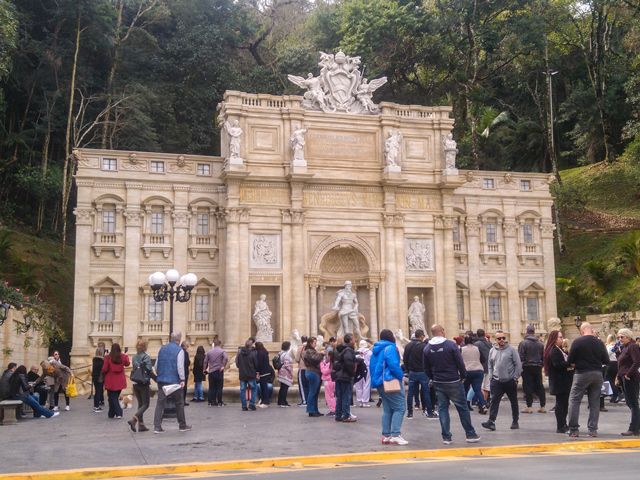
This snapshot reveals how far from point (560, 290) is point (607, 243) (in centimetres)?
496

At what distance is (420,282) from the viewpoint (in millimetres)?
33031

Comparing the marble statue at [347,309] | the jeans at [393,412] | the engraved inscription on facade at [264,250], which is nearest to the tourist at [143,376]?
the jeans at [393,412]

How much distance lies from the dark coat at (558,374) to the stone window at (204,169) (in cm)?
2066

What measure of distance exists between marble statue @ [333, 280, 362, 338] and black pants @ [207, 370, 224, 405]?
11.0 m

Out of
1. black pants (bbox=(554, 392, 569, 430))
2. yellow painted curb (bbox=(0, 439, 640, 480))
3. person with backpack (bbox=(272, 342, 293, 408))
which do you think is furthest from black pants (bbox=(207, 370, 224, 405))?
yellow painted curb (bbox=(0, 439, 640, 480))

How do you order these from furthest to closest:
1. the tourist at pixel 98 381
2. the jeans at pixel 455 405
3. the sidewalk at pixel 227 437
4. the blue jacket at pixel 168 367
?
1. the tourist at pixel 98 381
2. the blue jacket at pixel 168 367
3. the jeans at pixel 455 405
4. the sidewalk at pixel 227 437

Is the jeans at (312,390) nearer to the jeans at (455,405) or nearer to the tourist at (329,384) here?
the tourist at (329,384)

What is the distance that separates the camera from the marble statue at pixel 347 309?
30953mm

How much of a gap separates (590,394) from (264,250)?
65.1 ft

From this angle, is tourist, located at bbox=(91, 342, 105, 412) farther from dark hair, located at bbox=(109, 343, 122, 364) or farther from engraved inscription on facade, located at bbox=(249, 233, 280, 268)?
engraved inscription on facade, located at bbox=(249, 233, 280, 268)

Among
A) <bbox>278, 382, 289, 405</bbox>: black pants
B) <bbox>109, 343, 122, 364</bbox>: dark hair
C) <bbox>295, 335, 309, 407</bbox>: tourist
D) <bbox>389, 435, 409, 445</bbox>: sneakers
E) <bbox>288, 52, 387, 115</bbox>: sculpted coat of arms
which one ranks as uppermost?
<bbox>288, 52, 387, 115</bbox>: sculpted coat of arms

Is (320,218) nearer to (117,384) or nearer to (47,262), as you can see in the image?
(47,262)

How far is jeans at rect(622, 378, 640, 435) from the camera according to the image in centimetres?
1283

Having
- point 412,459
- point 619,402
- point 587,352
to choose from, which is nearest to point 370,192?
point 619,402
